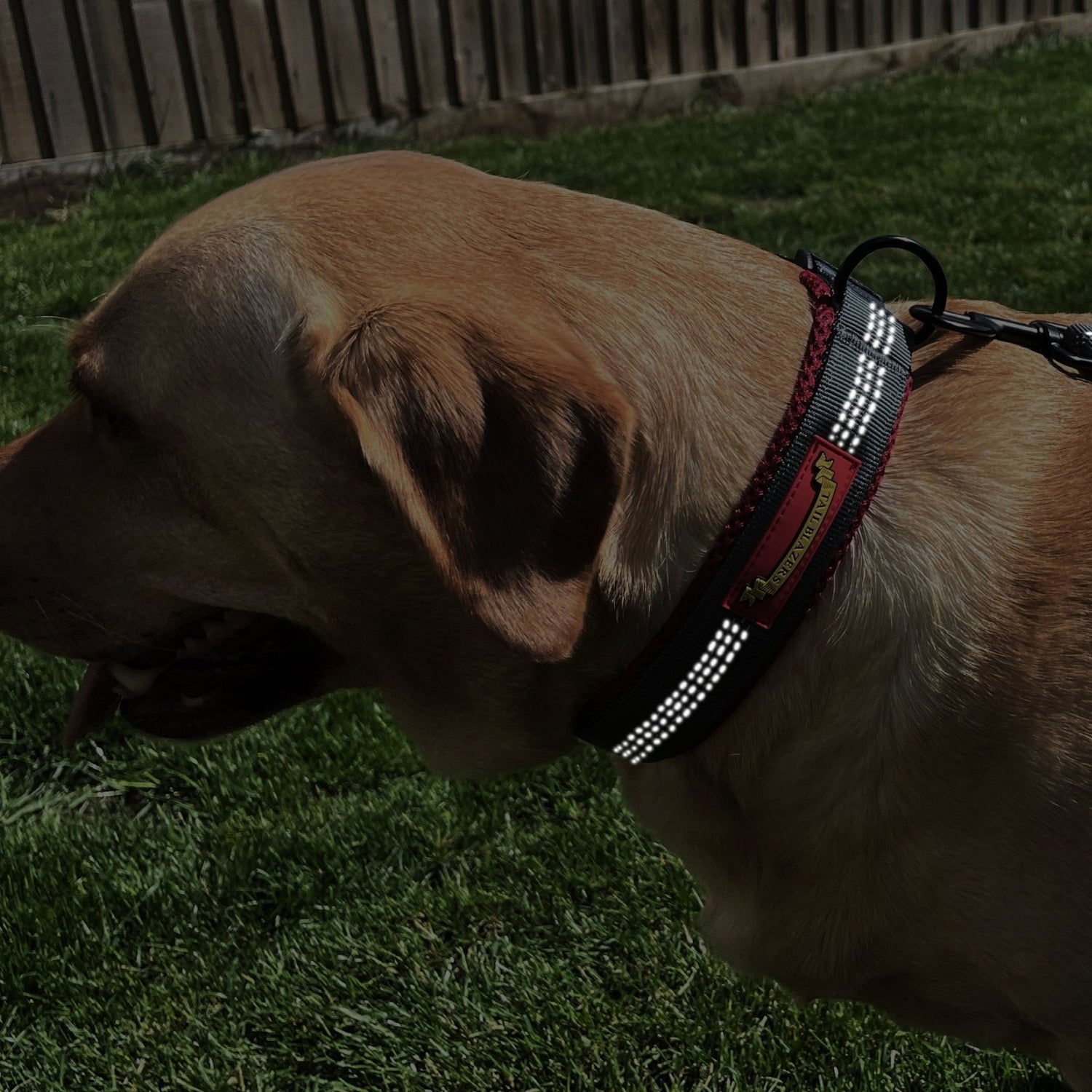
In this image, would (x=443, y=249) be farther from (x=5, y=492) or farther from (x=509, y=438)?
(x=5, y=492)

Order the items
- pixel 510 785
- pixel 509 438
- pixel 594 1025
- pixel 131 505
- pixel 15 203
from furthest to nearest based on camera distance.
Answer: pixel 15 203
pixel 510 785
pixel 594 1025
pixel 131 505
pixel 509 438

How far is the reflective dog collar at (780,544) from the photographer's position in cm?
194

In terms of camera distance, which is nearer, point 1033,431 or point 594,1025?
point 1033,431

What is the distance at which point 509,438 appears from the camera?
6.32 feet

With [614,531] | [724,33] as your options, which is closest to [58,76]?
[724,33]

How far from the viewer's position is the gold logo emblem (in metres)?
1.93

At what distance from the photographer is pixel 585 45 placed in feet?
34.8

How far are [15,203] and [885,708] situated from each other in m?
8.51

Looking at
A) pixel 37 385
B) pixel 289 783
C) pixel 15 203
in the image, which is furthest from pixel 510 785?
pixel 15 203

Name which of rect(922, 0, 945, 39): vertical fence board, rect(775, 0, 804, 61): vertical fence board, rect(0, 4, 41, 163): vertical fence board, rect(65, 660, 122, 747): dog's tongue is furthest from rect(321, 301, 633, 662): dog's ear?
rect(922, 0, 945, 39): vertical fence board

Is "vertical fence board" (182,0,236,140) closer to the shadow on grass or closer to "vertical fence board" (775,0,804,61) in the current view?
"vertical fence board" (775,0,804,61)

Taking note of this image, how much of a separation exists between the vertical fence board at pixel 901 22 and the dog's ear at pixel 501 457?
37.4ft

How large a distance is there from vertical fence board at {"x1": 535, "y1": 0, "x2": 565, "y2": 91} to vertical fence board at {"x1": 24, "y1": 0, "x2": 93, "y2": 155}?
12.0 ft

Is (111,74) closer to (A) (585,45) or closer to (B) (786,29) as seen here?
(A) (585,45)
